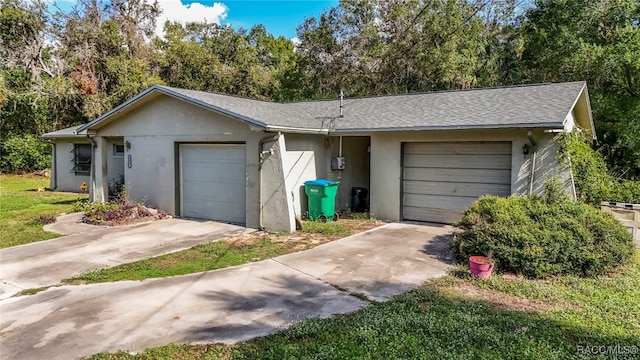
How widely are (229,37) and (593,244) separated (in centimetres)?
2774

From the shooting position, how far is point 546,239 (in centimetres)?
621

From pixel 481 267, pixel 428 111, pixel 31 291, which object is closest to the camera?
pixel 31 291

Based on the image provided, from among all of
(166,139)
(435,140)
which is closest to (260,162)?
(166,139)

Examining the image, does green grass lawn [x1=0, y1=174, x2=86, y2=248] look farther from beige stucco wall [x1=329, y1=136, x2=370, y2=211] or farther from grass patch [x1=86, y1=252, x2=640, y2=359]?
beige stucco wall [x1=329, y1=136, x2=370, y2=211]

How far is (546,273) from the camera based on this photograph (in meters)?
6.11

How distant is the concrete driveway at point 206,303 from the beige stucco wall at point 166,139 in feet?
11.2

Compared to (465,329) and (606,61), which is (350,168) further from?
(606,61)

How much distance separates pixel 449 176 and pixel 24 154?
80.7ft

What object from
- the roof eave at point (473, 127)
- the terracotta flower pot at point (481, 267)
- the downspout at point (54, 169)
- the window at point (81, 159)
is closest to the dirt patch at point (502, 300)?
the terracotta flower pot at point (481, 267)

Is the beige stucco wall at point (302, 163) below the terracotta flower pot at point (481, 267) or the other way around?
the other way around

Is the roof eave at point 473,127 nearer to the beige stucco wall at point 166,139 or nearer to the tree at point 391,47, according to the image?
the beige stucco wall at point 166,139

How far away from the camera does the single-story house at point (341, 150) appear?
9.14 metres

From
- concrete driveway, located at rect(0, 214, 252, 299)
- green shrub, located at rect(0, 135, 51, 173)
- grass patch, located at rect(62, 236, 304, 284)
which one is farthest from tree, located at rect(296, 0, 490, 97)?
grass patch, located at rect(62, 236, 304, 284)

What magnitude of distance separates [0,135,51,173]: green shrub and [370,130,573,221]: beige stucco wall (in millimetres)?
22334
